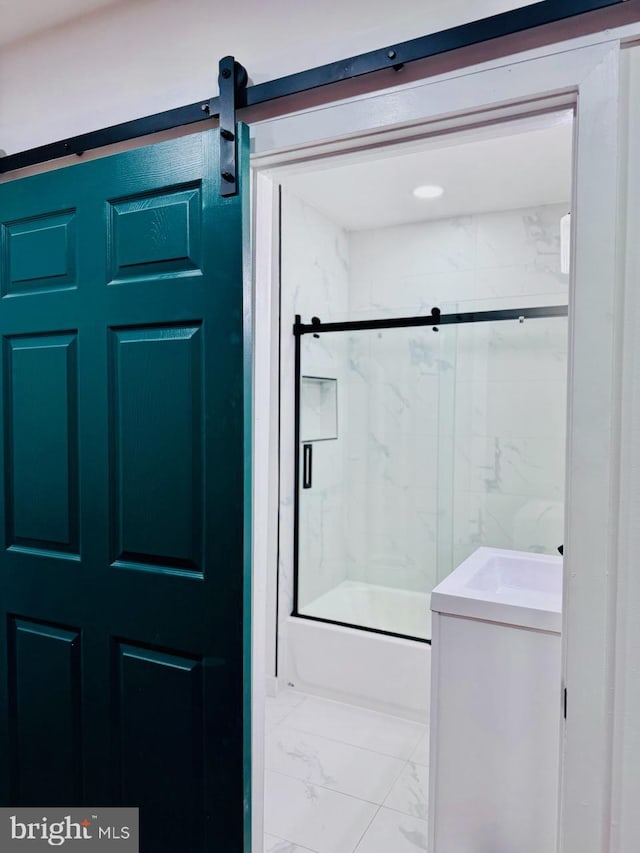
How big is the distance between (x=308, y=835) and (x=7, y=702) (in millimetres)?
1051

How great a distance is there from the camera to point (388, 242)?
11.5 feet

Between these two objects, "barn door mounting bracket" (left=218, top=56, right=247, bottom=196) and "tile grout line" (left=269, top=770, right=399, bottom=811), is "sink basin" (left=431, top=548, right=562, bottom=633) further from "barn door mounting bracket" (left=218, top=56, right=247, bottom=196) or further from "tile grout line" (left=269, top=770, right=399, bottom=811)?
"barn door mounting bracket" (left=218, top=56, right=247, bottom=196)

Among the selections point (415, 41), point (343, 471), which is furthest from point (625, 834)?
point (343, 471)

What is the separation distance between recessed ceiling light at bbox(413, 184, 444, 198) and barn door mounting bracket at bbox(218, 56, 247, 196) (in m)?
1.77

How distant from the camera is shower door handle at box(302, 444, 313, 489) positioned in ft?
10.2

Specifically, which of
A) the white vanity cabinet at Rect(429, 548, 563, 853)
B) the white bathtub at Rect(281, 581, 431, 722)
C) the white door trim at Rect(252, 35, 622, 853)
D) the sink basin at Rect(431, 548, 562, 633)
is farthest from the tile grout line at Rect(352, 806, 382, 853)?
the white door trim at Rect(252, 35, 622, 853)

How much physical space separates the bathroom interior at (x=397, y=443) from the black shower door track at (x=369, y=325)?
0.01 meters

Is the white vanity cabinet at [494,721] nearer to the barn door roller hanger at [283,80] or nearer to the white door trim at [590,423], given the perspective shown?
the white door trim at [590,423]

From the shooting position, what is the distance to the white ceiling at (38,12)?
4.86 feet

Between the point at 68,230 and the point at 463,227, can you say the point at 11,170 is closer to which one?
the point at 68,230

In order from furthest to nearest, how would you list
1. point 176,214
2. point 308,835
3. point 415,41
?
point 308,835
point 176,214
point 415,41

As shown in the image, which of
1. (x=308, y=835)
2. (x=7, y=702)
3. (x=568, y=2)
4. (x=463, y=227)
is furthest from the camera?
(x=463, y=227)

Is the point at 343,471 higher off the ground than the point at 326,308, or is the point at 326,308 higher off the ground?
the point at 326,308

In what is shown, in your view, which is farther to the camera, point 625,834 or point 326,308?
point 326,308
